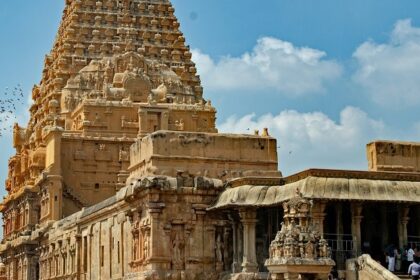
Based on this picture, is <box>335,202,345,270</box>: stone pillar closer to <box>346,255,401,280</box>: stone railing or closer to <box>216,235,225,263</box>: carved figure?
<box>346,255,401,280</box>: stone railing

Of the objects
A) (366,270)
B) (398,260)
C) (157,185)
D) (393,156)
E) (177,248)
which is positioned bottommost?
(366,270)

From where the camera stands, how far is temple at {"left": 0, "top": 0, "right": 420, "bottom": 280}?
136 feet

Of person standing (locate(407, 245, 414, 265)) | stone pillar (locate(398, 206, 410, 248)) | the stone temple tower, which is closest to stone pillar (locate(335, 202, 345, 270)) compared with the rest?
stone pillar (locate(398, 206, 410, 248))

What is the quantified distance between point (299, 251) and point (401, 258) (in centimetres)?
1108

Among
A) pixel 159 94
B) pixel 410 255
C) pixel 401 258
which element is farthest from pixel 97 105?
pixel 410 255

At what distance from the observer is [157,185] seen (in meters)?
44.7

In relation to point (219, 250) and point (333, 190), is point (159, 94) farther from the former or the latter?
point (333, 190)

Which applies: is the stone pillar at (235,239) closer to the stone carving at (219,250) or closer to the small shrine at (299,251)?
the stone carving at (219,250)

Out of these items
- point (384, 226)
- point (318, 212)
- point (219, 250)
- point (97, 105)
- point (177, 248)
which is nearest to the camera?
point (318, 212)

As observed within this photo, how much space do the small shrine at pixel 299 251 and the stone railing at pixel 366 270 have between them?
4042 mm

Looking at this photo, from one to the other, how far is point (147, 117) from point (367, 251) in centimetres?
3259

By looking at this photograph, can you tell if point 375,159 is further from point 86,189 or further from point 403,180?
point 86,189

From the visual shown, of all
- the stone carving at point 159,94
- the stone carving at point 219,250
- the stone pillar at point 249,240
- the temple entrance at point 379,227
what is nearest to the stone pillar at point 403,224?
the temple entrance at point 379,227

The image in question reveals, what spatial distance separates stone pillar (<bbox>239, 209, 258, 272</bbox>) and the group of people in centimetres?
590
